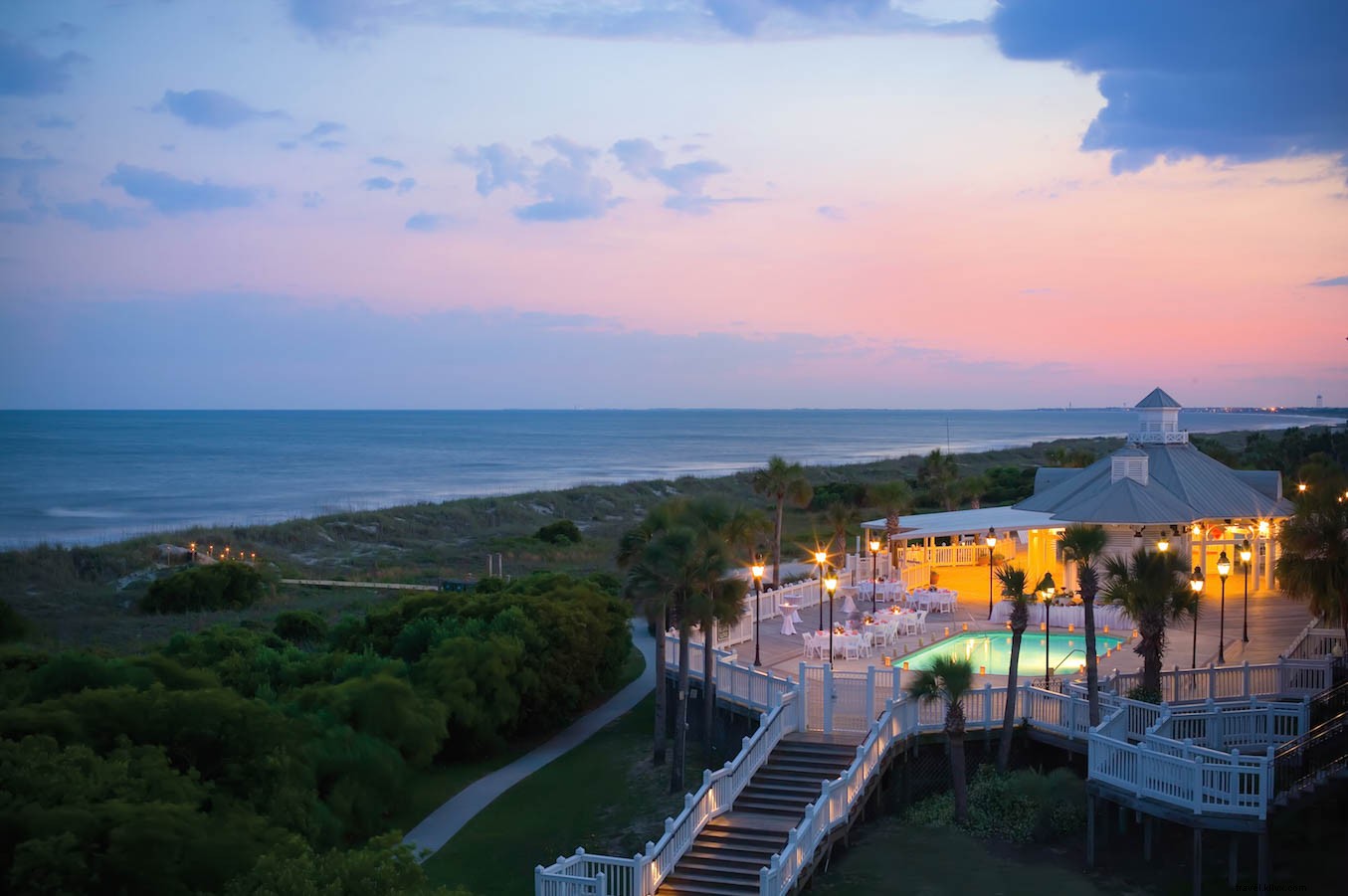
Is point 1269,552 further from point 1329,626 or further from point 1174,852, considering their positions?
point 1174,852

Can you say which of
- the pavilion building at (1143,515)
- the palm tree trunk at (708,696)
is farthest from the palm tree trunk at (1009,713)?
the pavilion building at (1143,515)

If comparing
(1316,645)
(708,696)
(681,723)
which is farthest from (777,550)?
(681,723)

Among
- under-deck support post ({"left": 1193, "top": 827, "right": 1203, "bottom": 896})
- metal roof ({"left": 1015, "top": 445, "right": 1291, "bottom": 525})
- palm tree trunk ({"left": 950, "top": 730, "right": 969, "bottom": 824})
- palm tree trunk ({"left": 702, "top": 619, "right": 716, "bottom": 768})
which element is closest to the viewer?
under-deck support post ({"left": 1193, "top": 827, "right": 1203, "bottom": 896})

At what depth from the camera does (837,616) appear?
27.7m

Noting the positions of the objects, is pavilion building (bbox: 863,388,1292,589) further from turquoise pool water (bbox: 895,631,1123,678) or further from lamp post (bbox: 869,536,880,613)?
turquoise pool water (bbox: 895,631,1123,678)

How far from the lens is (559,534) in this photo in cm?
5331

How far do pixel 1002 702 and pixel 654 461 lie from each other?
390 ft

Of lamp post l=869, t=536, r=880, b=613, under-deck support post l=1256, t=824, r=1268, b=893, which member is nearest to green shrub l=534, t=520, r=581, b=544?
lamp post l=869, t=536, r=880, b=613

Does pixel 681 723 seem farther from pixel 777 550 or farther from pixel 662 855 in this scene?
pixel 777 550

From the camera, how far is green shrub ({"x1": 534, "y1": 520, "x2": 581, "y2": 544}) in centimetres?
5254

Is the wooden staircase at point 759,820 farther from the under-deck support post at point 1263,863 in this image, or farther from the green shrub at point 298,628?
the green shrub at point 298,628

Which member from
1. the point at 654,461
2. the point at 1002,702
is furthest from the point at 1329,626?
the point at 654,461

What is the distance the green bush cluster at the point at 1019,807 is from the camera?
16375 millimetres

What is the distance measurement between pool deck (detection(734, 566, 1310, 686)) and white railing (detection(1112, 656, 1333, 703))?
2214 millimetres
